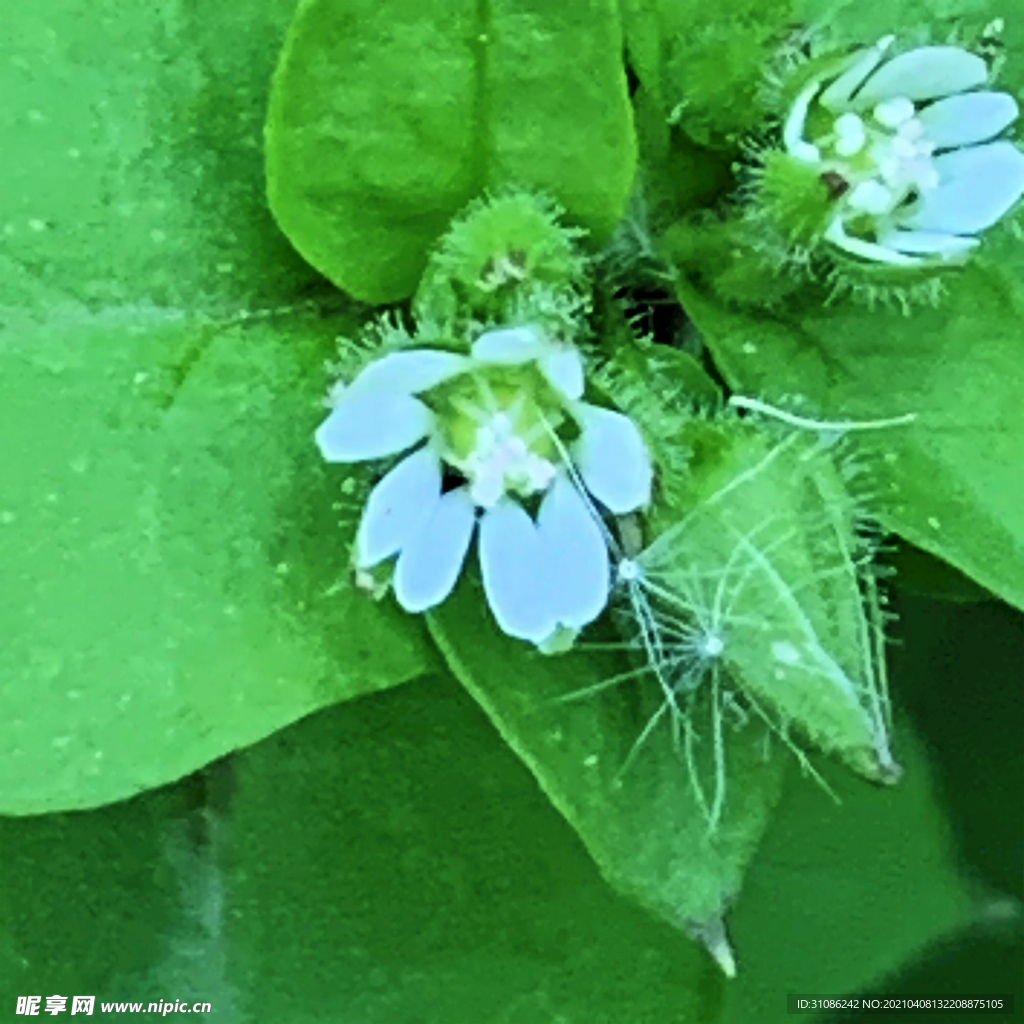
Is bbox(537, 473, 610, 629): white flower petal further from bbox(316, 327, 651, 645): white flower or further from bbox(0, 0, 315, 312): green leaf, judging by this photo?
bbox(0, 0, 315, 312): green leaf

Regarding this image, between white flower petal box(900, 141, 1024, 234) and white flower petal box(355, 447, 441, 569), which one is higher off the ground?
white flower petal box(900, 141, 1024, 234)

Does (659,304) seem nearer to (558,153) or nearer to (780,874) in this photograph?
(558,153)

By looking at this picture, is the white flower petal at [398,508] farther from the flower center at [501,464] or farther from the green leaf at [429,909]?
the green leaf at [429,909]

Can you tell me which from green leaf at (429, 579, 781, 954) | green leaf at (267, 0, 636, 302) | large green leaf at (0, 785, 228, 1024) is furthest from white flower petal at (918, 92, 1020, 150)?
large green leaf at (0, 785, 228, 1024)

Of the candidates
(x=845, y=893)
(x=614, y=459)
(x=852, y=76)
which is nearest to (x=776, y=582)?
(x=614, y=459)

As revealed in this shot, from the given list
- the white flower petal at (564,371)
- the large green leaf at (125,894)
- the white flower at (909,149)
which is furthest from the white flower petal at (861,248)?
the large green leaf at (125,894)

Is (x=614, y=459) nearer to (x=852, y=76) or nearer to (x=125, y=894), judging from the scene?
(x=852, y=76)

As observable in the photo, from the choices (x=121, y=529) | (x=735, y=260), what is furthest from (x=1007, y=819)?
(x=121, y=529)
